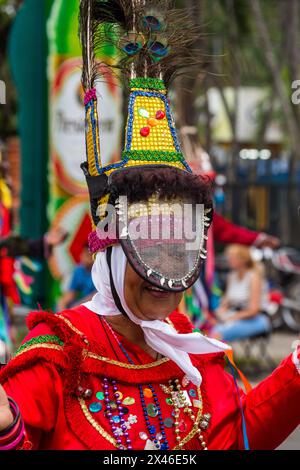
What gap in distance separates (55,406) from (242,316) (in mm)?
6432

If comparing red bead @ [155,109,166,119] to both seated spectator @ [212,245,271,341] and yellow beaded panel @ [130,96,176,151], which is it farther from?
seated spectator @ [212,245,271,341]

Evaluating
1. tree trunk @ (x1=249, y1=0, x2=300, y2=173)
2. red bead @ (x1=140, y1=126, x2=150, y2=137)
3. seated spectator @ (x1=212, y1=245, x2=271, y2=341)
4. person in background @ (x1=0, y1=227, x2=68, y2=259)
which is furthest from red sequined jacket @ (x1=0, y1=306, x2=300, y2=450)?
tree trunk @ (x1=249, y1=0, x2=300, y2=173)

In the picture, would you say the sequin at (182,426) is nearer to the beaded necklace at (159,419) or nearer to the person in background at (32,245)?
the beaded necklace at (159,419)

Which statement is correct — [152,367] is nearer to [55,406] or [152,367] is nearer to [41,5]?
[55,406]

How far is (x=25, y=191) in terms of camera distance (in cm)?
1049

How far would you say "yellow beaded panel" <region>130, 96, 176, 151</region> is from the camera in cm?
258

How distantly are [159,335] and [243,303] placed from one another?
656cm

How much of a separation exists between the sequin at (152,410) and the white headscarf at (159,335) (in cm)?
13

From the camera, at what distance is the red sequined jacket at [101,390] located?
7.90ft

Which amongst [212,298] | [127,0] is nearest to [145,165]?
[127,0]

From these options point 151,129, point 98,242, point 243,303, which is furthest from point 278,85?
point 98,242

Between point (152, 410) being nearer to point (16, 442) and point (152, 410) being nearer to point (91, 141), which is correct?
point (16, 442)

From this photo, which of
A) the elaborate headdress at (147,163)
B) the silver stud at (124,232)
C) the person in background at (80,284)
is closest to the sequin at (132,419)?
the elaborate headdress at (147,163)

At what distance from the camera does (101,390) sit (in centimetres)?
252
